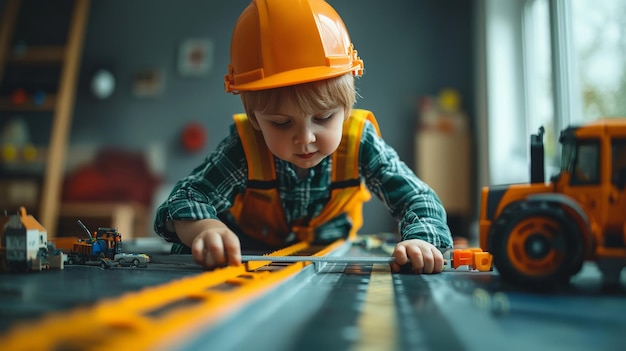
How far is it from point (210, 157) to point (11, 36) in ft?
8.98

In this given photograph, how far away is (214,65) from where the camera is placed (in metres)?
3.12

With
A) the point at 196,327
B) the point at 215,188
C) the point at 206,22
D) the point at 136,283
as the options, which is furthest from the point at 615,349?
the point at 206,22

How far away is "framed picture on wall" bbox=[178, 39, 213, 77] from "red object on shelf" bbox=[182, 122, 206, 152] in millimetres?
327

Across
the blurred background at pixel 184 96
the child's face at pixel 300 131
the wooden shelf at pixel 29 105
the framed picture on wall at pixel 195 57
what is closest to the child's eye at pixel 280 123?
the child's face at pixel 300 131

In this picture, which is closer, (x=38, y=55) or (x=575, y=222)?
(x=575, y=222)

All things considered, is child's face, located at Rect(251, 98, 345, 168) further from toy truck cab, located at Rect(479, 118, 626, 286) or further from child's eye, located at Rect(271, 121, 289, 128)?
toy truck cab, located at Rect(479, 118, 626, 286)

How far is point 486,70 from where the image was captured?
264 cm

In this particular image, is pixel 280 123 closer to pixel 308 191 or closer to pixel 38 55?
pixel 308 191

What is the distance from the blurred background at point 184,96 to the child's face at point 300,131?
1.72 m

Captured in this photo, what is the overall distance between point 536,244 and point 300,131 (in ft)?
1.35

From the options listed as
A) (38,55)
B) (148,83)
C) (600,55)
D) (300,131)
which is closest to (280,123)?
(300,131)

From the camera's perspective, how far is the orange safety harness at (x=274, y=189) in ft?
3.42

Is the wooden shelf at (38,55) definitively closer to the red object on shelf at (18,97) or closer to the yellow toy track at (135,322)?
the red object on shelf at (18,97)

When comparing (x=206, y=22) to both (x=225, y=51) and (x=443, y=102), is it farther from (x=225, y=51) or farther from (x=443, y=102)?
(x=443, y=102)
